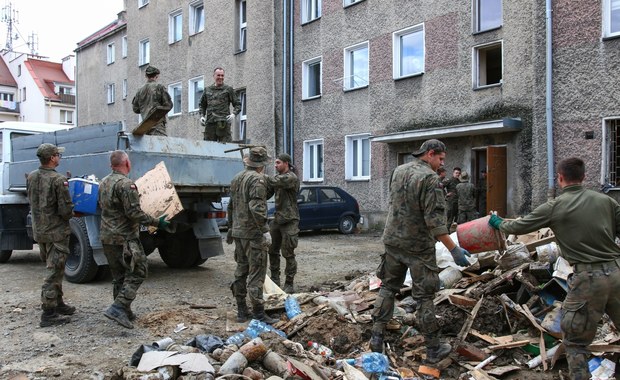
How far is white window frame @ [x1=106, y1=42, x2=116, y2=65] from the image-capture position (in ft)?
96.2

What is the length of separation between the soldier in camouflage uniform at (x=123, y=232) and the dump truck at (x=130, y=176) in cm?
127

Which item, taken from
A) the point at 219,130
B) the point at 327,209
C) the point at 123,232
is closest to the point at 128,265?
the point at 123,232

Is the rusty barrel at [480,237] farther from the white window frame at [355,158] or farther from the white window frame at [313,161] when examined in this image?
the white window frame at [313,161]

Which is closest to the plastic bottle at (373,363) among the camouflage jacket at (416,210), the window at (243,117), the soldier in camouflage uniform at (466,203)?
the camouflage jacket at (416,210)

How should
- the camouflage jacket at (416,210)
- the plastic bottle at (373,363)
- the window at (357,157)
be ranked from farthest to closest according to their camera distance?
the window at (357,157), the camouflage jacket at (416,210), the plastic bottle at (373,363)

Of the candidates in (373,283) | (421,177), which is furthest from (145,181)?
(421,177)

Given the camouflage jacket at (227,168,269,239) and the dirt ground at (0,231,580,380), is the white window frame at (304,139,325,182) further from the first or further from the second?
the camouflage jacket at (227,168,269,239)

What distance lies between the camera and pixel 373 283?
21.9 ft

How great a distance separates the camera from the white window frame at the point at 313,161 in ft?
60.0

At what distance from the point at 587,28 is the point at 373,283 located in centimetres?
845

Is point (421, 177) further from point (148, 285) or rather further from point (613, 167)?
point (613, 167)

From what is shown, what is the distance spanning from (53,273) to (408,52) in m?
12.4

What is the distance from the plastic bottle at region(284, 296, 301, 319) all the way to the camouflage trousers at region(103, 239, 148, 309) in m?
1.58

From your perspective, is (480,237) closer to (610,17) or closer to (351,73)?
(610,17)
